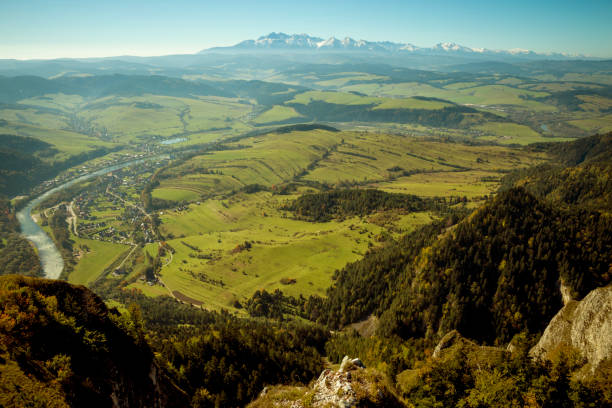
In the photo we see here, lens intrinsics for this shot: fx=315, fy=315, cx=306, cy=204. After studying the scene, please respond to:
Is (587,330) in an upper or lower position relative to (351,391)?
upper

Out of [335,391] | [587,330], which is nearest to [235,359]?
[335,391]

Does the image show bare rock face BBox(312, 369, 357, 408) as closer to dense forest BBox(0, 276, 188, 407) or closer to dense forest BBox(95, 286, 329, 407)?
dense forest BBox(0, 276, 188, 407)

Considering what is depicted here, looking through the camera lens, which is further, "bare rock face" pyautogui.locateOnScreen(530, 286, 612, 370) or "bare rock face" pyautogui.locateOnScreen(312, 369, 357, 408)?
"bare rock face" pyautogui.locateOnScreen(530, 286, 612, 370)

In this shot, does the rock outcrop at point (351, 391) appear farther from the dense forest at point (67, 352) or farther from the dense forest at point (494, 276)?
the dense forest at point (494, 276)

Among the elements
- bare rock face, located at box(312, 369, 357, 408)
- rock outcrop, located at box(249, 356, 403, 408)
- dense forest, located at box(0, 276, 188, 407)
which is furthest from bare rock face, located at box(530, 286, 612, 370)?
dense forest, located at box(0, 276, 188, 407)

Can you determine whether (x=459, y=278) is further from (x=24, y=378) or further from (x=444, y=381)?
(x=24, y=378)

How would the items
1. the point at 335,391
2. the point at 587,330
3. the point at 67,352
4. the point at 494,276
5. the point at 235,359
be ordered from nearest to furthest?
the point at 67,352, the point at 335,391, the point at 587,330, the point at 235,359, the point at 494,276

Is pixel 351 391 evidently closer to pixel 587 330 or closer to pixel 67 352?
pixel 67 352

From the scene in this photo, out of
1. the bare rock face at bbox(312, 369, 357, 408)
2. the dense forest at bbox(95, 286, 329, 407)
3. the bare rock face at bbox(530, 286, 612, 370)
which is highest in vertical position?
the bare rock face at bbox(530, 286, 612, 370)

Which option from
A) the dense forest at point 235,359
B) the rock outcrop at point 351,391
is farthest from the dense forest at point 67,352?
the rock outcrop at point 351,391
